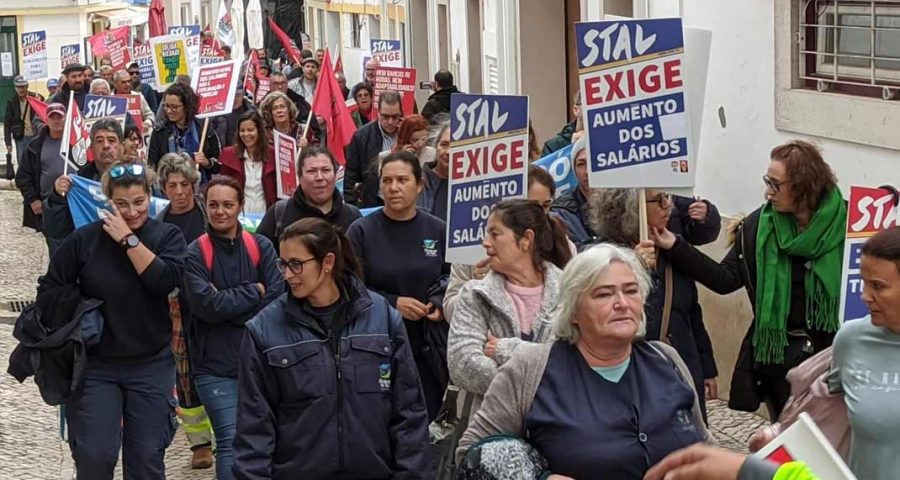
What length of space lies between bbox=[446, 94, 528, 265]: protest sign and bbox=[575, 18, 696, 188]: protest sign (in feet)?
2.04

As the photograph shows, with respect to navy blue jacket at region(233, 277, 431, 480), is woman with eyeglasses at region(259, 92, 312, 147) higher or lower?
higher

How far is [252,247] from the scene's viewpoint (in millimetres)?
7773

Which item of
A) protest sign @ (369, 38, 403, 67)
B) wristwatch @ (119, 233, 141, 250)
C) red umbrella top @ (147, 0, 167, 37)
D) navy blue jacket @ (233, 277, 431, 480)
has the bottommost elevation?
navy blue jacket @ (233, 277, 431, 480)

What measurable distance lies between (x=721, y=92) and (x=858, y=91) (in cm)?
149

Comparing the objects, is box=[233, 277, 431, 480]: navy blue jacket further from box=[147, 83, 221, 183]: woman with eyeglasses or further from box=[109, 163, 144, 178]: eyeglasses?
box=[147, 83, 221, 183]: woman with eyeglasses

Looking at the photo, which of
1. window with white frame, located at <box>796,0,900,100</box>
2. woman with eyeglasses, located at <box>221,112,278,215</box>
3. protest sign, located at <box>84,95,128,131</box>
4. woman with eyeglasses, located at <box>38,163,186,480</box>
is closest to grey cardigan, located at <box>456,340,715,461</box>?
woman with eyeglasses, located at <box>38,163,186,480</box>

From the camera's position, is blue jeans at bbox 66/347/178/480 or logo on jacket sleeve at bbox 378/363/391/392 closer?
logo on jacket sleeve at bbox 378/363/391/392

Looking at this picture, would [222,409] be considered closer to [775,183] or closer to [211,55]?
[775,183]

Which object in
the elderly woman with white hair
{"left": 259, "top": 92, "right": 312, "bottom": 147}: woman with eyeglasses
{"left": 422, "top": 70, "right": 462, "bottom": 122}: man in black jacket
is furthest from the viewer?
{"left": 422, "top": 70, "right": 462, "bottom": 122}: man in black jacket

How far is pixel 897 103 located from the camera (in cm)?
838

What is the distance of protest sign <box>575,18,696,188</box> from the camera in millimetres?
6750

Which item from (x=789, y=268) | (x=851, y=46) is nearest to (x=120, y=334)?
(x=789, y=268)

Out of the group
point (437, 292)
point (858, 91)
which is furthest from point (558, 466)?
point (858, 91)

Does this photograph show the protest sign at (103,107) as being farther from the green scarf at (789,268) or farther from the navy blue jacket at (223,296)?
the green scarf at (789,268)
